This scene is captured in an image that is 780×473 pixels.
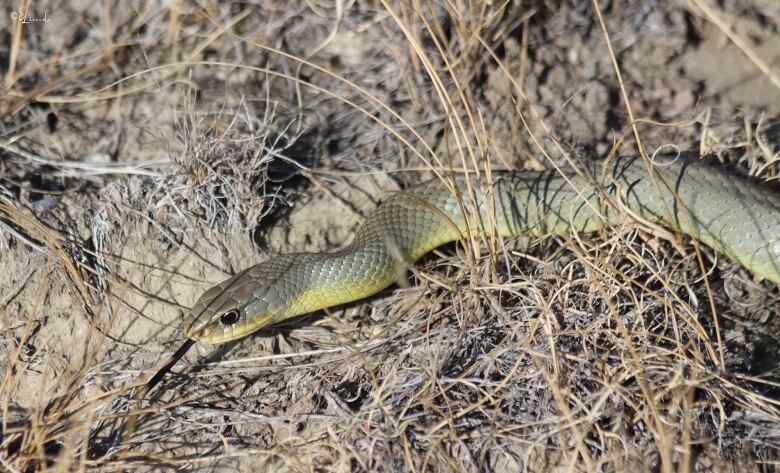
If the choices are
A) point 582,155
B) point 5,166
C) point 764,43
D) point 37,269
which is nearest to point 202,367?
Result: point 37,269

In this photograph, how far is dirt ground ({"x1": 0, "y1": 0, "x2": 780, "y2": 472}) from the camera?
11.7 feet

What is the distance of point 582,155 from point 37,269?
347cm

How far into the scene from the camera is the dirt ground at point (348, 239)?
3.56m

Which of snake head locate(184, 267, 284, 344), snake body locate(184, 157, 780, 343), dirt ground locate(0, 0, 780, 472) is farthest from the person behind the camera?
snake body locate(184, 157, 780, 343)

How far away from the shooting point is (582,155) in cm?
479

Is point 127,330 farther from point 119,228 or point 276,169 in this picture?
point 276,169

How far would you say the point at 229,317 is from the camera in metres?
4.07

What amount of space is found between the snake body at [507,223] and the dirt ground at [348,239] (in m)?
0.16

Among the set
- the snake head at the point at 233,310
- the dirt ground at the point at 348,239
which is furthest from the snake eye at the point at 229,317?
the dirt ground at the point at 348,239

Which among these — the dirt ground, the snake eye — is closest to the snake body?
the snake eye

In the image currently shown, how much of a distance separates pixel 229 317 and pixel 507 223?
5.82ft

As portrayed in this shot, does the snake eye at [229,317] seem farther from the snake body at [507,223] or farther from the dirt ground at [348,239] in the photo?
the dirt ground at [348,239]

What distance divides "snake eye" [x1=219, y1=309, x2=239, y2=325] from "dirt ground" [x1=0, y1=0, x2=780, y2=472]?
0.96ft

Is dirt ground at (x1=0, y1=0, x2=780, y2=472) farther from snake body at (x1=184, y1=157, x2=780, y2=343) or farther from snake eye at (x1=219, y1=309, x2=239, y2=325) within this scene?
snake eye at (x1=219, y1=309, x2=239, y2=325)
